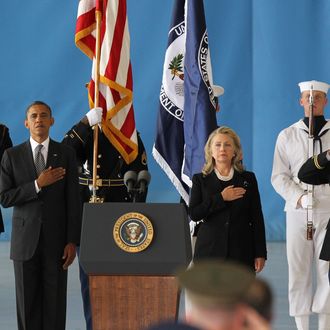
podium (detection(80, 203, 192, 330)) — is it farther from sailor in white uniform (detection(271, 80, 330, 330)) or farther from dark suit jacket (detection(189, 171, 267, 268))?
sailor in white uniform (detection(271, 80, 330, 330))

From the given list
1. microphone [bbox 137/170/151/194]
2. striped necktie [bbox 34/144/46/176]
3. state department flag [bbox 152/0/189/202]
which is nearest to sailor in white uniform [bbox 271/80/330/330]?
state department flag [bbox 152/0/189/202]

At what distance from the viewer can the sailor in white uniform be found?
5.21 metres

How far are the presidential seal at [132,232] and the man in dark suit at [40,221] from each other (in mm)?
715

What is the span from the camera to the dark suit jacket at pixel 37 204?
4.30 m

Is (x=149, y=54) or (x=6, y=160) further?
(x=149, y=54)

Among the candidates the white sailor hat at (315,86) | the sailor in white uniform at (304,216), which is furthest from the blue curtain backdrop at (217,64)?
the sailor in white uniform at (304,216)

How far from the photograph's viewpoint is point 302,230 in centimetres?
532

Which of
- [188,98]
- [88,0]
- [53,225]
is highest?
[88,0]

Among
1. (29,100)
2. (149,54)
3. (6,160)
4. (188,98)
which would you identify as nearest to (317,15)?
(149,54)

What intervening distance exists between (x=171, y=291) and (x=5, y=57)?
7.66 meters

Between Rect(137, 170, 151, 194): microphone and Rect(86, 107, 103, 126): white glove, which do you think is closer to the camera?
Rect(137, 170, 151, 194): microphone

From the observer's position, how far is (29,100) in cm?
1081

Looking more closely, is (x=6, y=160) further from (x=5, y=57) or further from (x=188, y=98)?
(x=5, y=57)

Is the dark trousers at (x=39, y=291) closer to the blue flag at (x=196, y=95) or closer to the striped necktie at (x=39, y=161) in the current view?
the striped necktie at (x=39, y=161)
